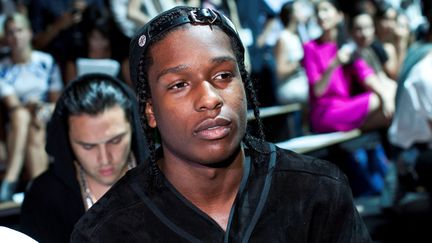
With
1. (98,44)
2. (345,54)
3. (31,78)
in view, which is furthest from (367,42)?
(31,78)

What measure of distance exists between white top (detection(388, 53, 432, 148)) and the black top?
3.40m

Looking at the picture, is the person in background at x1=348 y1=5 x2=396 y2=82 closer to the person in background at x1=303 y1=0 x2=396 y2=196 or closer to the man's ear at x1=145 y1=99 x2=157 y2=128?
the person in background at x1=303 y1=0 x2=396 y2=196

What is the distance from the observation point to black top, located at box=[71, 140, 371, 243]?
5.03ft

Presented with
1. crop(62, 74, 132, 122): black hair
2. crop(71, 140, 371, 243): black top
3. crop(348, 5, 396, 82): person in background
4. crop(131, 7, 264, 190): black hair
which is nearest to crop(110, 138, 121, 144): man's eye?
crop(62, 74, 132, 122): black hair

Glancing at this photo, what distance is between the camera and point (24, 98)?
5371 millimetres

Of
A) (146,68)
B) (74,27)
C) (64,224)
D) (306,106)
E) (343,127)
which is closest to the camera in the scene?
(146,68)

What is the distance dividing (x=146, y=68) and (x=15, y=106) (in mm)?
3779

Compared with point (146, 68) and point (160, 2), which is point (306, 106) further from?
point (146, 68)

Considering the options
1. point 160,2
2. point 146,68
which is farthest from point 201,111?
point 160,2

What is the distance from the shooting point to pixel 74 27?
580 centimetres

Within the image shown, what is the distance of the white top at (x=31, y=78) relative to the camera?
528 cm

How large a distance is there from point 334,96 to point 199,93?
4.76 m

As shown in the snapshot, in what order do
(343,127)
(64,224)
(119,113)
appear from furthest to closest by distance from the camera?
(343,127) < (119,113) < (64,224)

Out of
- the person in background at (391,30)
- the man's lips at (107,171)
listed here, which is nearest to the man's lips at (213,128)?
the man's lips at (107,171)
